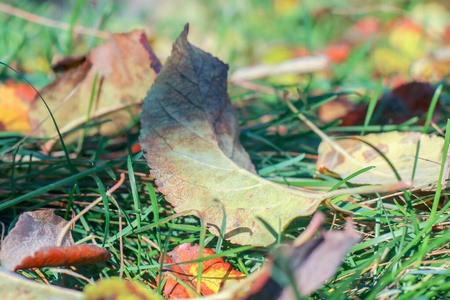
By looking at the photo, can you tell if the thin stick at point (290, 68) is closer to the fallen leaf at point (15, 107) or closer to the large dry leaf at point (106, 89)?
the large dry leaf at point (106, 89)

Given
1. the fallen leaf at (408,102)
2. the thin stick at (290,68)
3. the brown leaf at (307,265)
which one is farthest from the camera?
the thin stick at (290,68)

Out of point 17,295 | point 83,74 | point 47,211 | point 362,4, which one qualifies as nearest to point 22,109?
point 83,74

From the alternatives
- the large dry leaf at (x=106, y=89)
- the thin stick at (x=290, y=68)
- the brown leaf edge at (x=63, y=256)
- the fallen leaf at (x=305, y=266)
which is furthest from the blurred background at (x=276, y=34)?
the fallen leaf at (x=305, y=266)

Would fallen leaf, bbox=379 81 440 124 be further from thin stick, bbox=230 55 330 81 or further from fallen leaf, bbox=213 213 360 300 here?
fallen leaf, bbox=213 213 360 300

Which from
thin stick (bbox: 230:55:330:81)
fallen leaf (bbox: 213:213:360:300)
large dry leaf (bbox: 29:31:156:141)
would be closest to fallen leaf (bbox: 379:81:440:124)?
thin stick (bbox: 230:55:330:81)

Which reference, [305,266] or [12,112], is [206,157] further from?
[12,112]

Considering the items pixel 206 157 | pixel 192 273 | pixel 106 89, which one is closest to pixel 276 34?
pixel 106 89

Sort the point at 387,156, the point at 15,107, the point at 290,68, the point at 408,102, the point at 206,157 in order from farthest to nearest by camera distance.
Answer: the point at 290,68
the point at 408,102
the point at 15,107
the point at 387,156
the point at 206,157

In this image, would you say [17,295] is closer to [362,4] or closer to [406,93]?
[406,93]
